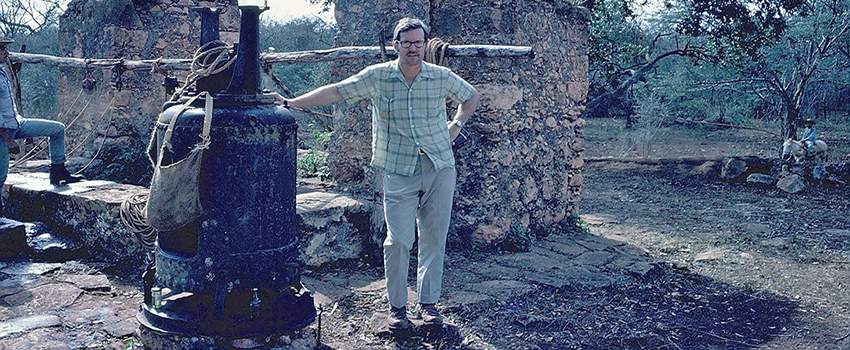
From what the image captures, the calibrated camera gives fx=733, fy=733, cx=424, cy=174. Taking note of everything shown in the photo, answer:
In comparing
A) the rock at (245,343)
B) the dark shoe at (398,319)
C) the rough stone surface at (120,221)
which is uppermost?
the rough stone surface at (120,221)

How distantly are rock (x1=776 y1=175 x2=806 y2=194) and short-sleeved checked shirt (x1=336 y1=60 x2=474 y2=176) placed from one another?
27.5 ft

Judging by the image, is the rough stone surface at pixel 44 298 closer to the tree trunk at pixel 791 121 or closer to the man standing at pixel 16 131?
the man standing at pixel 16 131

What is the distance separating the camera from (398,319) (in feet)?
13.0

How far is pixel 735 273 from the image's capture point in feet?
19.4

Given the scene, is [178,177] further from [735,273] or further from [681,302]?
[735,273]

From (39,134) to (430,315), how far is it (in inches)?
137

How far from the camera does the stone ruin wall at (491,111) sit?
5742 millimetres

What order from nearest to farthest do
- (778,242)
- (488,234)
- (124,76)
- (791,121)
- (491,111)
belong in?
(491,111) → (488,234) → (778,242) → (124,76) → (791,121)

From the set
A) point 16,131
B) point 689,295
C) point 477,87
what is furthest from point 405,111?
point 16,131

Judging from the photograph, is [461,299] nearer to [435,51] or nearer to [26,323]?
[435,51]

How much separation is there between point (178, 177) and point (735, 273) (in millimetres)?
4554

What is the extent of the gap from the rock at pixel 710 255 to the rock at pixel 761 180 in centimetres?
480

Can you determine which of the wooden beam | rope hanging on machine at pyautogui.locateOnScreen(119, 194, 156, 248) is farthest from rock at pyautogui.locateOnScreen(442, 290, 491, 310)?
rope hanging on machine at pyautogui.locateOnScreen(119, 194, 156, 248)

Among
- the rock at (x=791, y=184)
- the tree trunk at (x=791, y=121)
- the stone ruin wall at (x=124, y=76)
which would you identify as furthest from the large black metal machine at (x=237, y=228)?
the tree trunk at (x=791, y=121)
